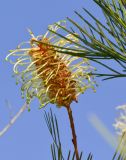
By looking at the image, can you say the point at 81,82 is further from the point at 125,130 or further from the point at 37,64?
the point at 125,130

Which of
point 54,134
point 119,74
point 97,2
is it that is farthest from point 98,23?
point 54,134

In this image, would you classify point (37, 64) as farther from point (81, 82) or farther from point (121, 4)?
point (121, 4)

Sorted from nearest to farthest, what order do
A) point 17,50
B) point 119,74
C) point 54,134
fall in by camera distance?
point 119,74, point 54,134, point 17,50

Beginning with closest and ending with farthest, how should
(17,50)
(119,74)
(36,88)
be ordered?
1. (119,74)
2. (36,88)
3. (17,50)

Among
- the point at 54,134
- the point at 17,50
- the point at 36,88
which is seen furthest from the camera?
the point at 17,50

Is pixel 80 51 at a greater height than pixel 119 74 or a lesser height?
greater

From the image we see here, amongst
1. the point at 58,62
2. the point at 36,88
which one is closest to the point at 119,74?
the point at 58,62

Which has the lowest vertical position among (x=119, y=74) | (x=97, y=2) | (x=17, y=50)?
(x=119, y=74)

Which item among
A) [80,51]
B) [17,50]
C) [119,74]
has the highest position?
[17,50]

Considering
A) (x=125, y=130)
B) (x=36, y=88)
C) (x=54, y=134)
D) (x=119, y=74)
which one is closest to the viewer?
(x=119, y=74)

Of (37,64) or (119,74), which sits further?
(37,64)
